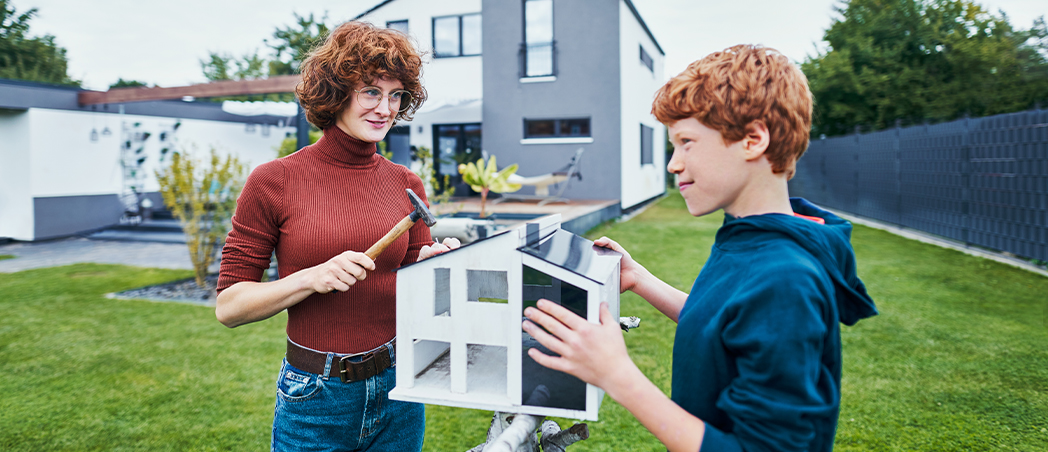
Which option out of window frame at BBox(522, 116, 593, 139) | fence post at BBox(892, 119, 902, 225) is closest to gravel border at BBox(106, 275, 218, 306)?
window frame at BBox(522, 116, 593, 139)

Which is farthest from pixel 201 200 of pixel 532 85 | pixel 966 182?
pixel 966 182

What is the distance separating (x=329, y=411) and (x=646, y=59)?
64.0 ft

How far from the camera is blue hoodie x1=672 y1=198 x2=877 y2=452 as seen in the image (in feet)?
2.81

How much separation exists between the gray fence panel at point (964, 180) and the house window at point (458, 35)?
981 cm

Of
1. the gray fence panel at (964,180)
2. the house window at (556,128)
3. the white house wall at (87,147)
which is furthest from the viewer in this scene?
the house window at (556,128)

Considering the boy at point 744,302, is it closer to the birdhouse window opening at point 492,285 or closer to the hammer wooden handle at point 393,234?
the hammer wooden handle at point 393,234

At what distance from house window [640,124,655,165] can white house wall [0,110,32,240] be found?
14504 mm

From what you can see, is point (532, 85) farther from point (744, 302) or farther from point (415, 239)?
point (744, 302)

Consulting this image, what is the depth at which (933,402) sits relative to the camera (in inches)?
140

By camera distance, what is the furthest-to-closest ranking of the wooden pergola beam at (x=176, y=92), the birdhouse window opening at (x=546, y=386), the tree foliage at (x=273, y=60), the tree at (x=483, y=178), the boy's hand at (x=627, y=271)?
the tree foliage at (x=273, y=60), the wooden pergola beam at (x=176, y=92), the tree at (x=483, y=178), the boy's hand at (x=627, y=271), the birdhouse window opening at (x=546, y=386)

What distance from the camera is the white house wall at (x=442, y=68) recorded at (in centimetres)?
1541

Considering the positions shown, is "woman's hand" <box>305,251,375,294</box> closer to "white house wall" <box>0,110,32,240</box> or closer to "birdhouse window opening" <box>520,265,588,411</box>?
"birdhouse window opening" <box>520,265,588,411</box>

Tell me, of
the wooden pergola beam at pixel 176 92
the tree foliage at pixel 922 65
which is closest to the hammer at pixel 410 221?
the wooden pergola beam at pixel 176 92

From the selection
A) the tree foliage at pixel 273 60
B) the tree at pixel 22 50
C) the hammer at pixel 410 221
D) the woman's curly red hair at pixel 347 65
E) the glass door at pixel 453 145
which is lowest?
the hammer at pixel 410 221
